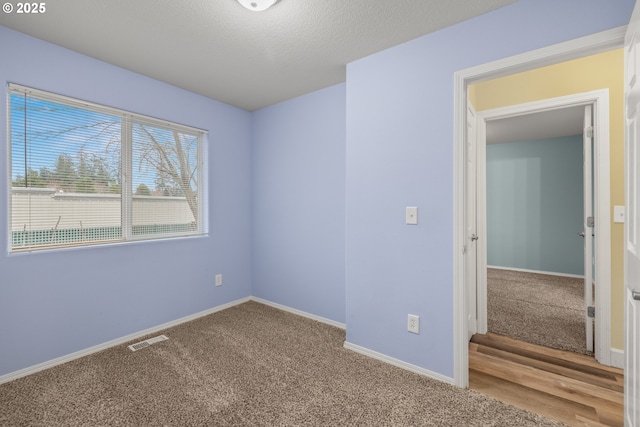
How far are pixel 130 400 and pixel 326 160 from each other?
2.46 meters

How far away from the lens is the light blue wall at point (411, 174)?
6.03 feet

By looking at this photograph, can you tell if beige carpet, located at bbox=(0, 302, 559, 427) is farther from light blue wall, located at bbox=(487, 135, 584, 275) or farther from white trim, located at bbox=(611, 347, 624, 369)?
light blue wall, located at bbox=(487, 135, 584, 275)

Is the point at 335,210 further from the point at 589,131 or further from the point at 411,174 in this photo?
the point at 589,131

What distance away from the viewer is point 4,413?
5.53 ft

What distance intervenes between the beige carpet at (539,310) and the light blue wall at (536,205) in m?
0.55

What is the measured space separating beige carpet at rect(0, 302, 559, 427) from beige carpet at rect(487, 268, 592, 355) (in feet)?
4.37

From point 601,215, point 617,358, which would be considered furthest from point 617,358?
point 601,215

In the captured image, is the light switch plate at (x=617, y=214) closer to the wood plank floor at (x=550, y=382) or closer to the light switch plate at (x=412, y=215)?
the wood plank floor at (x=550, y=382)

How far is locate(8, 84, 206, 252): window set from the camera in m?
2.11

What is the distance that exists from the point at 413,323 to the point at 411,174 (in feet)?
3.60

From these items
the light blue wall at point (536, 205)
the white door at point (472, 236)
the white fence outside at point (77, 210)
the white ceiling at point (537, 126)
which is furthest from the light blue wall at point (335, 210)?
the light blue wall at point (536, 205)

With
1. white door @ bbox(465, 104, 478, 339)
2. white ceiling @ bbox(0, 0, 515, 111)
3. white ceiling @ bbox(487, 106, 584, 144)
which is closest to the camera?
white ceiling @ bbox(0, 0, 515, 111)

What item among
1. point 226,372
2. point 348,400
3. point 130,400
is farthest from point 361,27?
point 130,400

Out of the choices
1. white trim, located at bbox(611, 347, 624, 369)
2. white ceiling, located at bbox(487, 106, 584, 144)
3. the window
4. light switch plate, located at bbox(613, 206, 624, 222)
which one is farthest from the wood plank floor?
the window
